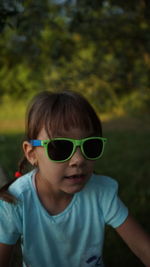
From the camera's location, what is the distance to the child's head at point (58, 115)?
1.75 meters

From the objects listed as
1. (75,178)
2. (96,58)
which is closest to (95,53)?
(96,58)

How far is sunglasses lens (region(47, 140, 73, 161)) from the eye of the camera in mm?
1693

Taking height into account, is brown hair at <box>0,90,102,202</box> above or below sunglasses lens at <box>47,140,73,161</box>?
above

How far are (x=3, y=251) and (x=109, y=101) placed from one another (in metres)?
4.58

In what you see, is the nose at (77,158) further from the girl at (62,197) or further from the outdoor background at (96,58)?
the outdoor background at (96,58)

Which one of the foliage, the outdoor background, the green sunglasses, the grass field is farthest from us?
the foliage

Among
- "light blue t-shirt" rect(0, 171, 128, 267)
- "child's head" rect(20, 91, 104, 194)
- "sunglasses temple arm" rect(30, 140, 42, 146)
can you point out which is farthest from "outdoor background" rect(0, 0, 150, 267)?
"sunglasses temple arm" rect(30, 140, 42, 146)

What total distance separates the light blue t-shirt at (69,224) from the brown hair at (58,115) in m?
0.13

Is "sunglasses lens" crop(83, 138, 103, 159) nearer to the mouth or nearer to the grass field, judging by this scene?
the mouth

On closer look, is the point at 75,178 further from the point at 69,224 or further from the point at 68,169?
the point at 69,224

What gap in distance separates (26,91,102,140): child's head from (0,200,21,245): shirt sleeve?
32 cm

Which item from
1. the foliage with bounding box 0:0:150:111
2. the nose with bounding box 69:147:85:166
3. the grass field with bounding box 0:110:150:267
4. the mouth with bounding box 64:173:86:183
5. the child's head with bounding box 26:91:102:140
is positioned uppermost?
the foliage with bounding box 0:0:150:111

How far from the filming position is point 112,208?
190 centimetres

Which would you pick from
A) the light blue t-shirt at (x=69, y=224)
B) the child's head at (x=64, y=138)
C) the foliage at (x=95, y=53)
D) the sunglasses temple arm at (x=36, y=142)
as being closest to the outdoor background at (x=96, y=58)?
the foliage at (x=95, y=53)
